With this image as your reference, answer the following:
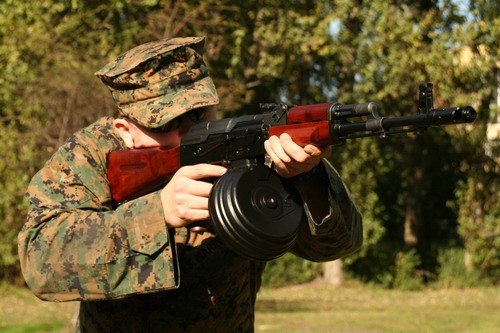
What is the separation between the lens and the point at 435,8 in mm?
20312

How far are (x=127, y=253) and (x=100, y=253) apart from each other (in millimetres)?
88

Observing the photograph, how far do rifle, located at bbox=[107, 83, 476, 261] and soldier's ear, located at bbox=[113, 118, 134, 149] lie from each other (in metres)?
0.18

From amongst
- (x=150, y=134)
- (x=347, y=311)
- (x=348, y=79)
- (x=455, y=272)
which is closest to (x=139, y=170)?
(x=150, y=134)

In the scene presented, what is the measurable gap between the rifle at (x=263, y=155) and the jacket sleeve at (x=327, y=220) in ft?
0.48

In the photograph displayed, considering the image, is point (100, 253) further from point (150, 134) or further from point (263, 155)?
point (150, 134)

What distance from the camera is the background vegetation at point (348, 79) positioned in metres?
18.1

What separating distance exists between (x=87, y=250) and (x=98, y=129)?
0.70 m

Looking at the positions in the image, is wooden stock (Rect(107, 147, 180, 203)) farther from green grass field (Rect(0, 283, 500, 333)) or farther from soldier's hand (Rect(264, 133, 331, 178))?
green grass field (Rect(0, 283, 500, 333))

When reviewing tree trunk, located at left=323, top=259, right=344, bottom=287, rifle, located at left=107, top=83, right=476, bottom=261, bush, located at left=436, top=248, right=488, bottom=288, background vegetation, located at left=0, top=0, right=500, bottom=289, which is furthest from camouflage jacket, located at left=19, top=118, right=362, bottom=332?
bush, located at left=436, top=248, right=488, bottom=288

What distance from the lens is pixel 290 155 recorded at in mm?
3170

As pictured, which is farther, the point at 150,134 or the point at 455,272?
the point at 455,272

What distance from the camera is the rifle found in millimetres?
3092

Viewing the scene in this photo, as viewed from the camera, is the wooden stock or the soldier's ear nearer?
the wooden stock

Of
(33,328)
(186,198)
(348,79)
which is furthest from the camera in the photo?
(348,79)
